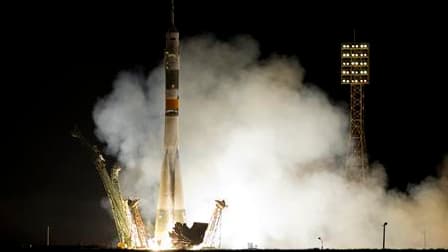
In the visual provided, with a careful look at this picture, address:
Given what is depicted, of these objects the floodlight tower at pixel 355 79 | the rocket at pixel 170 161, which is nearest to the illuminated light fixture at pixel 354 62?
the floodlight tower at pixel 355 79

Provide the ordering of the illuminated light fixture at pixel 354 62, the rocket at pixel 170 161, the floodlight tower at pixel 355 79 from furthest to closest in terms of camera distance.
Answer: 1. the illuminated light fixture at pixel 354 62
2. the floodlight tower at pixel 355 79
3. the rocket at pixel 170 161

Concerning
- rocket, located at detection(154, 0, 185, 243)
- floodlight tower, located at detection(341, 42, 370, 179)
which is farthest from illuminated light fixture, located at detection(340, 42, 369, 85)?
rocket, located at detection(154, 0, 185, 243)

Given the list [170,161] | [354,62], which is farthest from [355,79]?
[170,161]

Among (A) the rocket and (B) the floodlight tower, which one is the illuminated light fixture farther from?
(A) the rocket

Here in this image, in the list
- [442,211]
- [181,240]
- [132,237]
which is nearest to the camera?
[181,240]

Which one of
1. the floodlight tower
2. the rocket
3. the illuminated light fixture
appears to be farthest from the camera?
the illuminated light fixture

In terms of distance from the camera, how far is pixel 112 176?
2024 inches

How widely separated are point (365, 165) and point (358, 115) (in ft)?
7.24

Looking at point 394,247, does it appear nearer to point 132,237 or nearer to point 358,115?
point 358,115

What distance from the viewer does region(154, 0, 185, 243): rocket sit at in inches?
1901

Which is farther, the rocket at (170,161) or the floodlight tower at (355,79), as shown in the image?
the floodlight tower at (355,79)

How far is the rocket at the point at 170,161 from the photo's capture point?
1901 inches

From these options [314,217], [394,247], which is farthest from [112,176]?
[394,247]

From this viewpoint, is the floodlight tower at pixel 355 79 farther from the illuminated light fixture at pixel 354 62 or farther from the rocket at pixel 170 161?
the rocket at pixel 170 161
